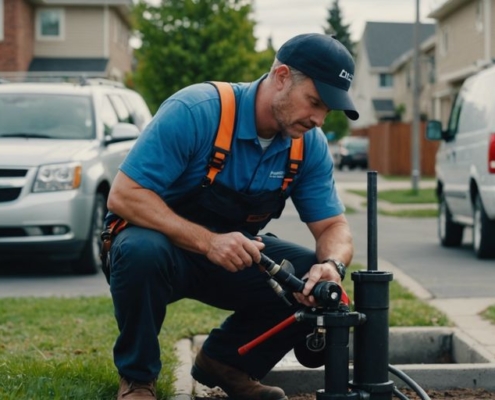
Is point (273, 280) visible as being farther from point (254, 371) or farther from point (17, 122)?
point (17, 122)

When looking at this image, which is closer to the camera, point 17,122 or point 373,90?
point 17,122

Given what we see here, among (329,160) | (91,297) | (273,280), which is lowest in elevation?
(91,297)

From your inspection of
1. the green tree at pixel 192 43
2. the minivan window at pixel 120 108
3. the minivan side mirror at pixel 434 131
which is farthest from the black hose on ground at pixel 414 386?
the green tree at pixel 192 43

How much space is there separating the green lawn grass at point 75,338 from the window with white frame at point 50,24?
3533 cm

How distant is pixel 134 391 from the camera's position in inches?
177

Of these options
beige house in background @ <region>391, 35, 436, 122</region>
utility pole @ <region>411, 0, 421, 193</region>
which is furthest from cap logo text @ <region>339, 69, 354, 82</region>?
beige house in background @ <region>391, 35, 436, 122</region>

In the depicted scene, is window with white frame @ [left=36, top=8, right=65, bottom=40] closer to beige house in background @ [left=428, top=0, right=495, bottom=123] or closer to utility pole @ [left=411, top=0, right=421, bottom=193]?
beige house in background @ [left=428, top=0, right=495, bottom=123]

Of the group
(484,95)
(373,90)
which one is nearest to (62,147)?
(484,95)

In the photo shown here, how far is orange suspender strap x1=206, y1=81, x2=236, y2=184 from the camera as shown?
4.56 metres

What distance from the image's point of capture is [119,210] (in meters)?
4.52

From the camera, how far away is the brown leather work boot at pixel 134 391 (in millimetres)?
4500

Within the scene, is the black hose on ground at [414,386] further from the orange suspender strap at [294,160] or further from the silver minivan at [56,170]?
the silver minivan at [56,170]

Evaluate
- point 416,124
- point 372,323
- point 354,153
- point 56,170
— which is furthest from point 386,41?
point 372,323

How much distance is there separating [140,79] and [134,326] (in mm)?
44447
